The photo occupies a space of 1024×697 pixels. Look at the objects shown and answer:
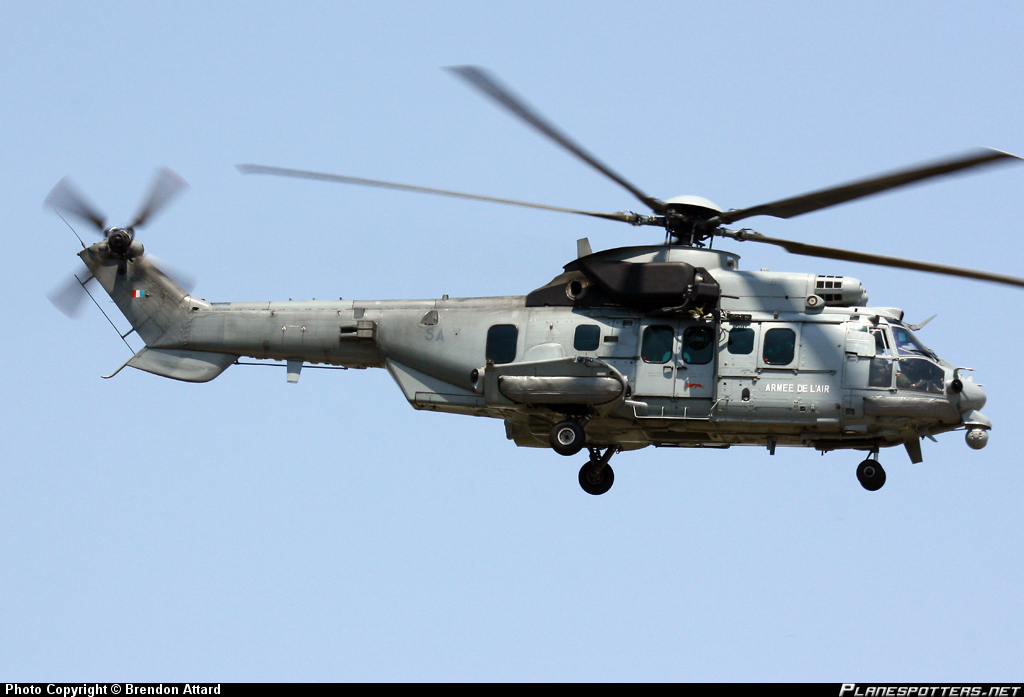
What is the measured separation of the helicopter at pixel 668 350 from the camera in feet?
64.6

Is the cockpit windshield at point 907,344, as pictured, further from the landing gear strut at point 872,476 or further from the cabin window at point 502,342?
the cabin window at point 502,342

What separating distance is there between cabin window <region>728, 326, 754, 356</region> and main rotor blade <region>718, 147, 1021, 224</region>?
1676mm

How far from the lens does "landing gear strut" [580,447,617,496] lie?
72.4ft

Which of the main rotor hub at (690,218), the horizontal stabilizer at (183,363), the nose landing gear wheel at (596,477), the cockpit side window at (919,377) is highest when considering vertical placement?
the main rotor hub at (690,218)

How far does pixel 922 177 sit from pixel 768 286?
3.80m

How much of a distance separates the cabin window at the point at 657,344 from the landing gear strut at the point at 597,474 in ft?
7.65

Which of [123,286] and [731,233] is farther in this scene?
[123,286]

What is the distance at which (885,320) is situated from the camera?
2016cm

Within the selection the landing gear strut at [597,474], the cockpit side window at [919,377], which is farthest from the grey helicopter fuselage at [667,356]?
the landing gear strut at [597,474]
